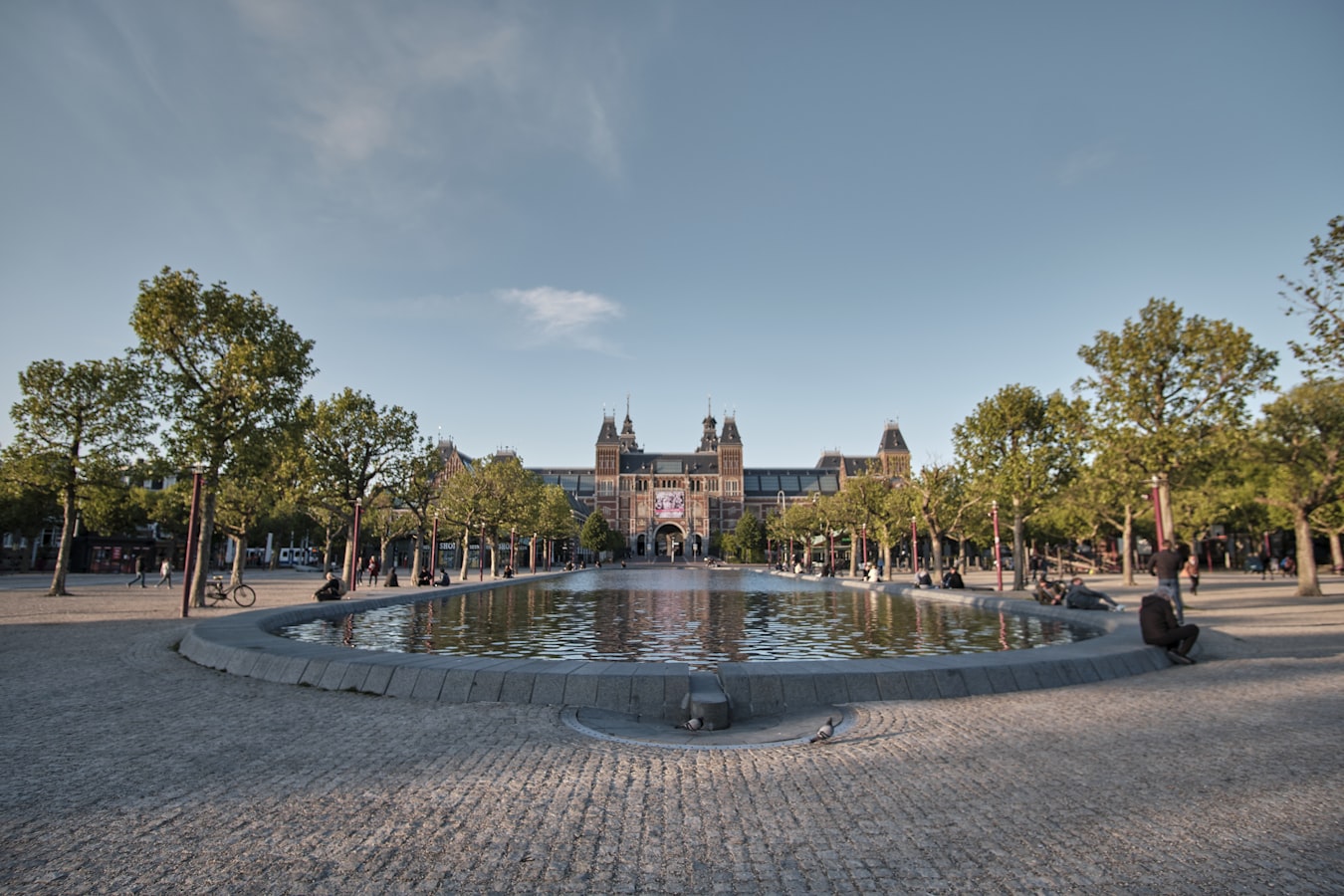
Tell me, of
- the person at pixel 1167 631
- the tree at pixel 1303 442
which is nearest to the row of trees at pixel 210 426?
the person at pixel 1167 631

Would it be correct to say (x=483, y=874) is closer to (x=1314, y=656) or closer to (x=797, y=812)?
(x=797, y=812)

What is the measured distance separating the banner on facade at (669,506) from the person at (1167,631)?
123598 millimetres

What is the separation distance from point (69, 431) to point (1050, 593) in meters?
30.2

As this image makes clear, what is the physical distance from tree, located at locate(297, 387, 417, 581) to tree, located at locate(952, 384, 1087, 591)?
23355mm

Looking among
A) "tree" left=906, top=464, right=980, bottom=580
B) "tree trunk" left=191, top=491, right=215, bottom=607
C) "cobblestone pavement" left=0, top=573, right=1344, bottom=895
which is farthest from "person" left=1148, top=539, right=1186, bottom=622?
"tree trunk" left=191, top=491, right=215, bottom=607

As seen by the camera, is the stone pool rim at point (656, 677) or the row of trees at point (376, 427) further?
the row of trees at point (376, 427)

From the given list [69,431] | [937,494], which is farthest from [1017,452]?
[69,431]

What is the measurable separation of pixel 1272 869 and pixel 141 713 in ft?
29.9

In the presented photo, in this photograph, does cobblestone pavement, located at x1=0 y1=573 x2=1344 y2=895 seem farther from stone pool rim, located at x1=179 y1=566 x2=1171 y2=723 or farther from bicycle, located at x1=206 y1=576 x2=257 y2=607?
bicycle, located at x1=206 y1=576 x2=257 y2=607

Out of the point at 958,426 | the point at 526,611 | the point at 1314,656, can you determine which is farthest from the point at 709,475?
the point at 1314,656

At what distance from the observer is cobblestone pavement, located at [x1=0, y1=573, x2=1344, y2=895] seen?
383cm

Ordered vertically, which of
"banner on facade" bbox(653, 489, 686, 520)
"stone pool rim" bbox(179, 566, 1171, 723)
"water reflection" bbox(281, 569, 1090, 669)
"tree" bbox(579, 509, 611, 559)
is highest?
"banner on facade" bbox(653, 489, 686, 520)

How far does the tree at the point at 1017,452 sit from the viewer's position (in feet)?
88.8

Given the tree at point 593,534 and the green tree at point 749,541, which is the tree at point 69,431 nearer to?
the tree at point 593,534
